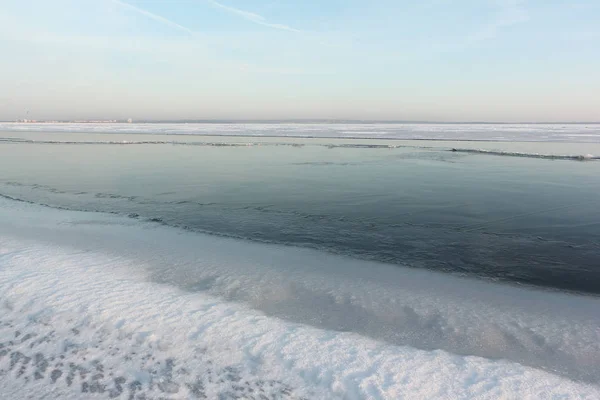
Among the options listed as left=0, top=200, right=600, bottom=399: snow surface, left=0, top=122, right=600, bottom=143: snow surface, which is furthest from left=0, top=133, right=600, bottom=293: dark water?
left=0, top=122, right=600, bottom=143: snow surface

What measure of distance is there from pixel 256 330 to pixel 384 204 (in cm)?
613

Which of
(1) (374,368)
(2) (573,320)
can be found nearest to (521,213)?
(2) (573,320)

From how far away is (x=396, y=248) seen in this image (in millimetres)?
6309

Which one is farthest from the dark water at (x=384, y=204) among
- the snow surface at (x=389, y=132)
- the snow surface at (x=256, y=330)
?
the snow surface at (x=389, y=132)

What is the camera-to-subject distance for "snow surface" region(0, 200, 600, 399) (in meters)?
3.07

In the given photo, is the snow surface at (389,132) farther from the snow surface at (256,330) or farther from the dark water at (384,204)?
the snow surface at (256,330)

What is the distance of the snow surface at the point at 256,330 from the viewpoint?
307 cm

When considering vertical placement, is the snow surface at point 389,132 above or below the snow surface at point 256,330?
above

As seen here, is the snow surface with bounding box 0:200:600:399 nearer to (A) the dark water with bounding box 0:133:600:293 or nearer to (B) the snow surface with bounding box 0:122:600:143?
(A) the dark water with bounding box 0:133:600:293

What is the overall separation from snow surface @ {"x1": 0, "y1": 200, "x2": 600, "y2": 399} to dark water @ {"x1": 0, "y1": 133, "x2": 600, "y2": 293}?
3.10ft

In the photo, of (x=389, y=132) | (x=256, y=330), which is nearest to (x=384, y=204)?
(x=256, y=330)

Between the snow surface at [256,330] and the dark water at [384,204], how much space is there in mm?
944

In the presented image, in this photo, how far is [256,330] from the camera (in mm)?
3773

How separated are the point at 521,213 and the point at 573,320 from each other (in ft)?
15.9
